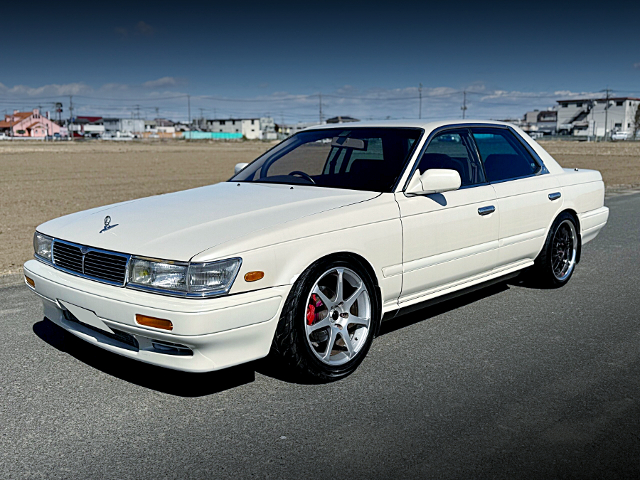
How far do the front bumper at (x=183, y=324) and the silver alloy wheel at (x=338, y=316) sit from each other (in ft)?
1.17

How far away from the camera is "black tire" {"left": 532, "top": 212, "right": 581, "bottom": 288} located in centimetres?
573

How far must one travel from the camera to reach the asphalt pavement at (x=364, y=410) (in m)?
2.90

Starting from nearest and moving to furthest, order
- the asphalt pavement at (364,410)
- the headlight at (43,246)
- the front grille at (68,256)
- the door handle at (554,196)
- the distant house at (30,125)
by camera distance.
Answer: the asphalt pavement at (364,410), the front grille at (68,256), the headlight at (43,246), the door handle at (554,196), the distant house at (30,125)

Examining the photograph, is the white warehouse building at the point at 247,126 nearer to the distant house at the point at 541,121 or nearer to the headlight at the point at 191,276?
the distant house at the point at 541,121

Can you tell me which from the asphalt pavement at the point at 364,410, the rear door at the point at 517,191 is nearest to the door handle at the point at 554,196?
the rear door at the point at 517,191

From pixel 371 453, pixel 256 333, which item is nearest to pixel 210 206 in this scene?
pixel 256 333

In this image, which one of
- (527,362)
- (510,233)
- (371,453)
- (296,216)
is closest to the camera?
(371,453)

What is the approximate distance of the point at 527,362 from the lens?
4.16 m

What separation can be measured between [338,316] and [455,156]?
176cm

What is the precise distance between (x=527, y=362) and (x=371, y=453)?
5.28ft

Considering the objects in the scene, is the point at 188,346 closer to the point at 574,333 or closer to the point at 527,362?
the point at 527,362

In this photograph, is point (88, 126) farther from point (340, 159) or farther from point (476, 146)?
point (476, 146)

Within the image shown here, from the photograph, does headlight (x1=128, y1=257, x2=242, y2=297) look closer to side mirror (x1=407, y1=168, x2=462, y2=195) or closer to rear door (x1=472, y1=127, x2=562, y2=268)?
side mirror (x1=407, y1=168, x2=462, y2=195)

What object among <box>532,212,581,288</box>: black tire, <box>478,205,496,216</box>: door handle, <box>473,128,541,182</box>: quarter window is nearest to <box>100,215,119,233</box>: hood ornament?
<box>478,205,496,216</box>: door handle
